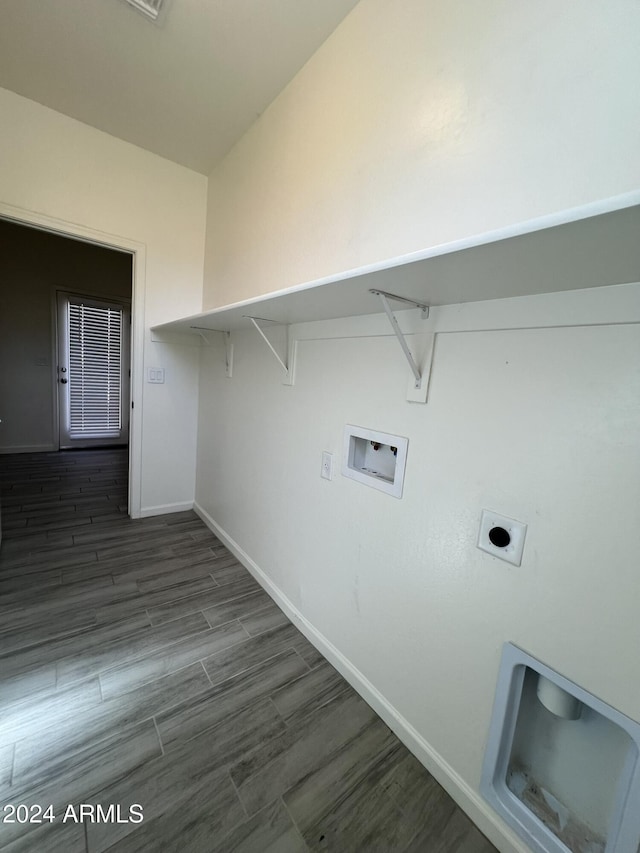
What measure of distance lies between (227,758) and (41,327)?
5.52 meters

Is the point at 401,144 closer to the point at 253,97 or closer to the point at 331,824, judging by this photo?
the point at 253,97

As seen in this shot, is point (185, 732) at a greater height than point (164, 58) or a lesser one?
lesser

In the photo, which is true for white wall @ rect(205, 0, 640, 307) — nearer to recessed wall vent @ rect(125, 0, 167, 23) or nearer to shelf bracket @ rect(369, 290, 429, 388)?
shelf bracket @ rect(369, 290, 429, 388)

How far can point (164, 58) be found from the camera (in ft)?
5.79

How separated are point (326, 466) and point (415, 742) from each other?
42.7 inches

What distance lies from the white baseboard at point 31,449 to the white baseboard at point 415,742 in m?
4.56

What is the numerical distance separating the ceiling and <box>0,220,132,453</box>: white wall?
8.35ft

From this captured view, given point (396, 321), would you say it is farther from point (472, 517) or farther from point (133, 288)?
point (133, 288)

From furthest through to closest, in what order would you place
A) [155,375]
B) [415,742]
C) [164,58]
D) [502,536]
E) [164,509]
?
[164,509]
[155,375]
[164,58]
[415,742]
[502,536]

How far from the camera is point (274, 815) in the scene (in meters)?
1.03

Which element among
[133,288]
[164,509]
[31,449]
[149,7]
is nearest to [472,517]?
Result: [149,7]

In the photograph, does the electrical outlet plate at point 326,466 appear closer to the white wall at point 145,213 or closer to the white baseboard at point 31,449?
the white wall at point 145,213

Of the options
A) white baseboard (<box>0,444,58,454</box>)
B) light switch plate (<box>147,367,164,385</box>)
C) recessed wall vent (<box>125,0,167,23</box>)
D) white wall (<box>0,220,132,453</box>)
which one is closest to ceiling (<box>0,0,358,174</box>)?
recessed wall vent (<box>125,0,167,23</box>)

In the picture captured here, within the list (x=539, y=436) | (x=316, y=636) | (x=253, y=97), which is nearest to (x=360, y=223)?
(x=539, y=436)
